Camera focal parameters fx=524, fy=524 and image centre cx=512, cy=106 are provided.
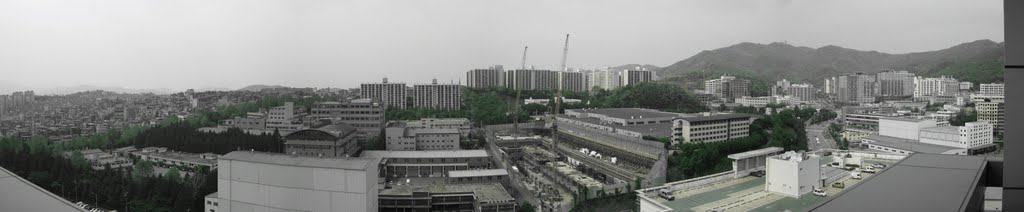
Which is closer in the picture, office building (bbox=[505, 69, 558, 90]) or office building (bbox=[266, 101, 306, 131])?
office building (bbox=[266, 101, 306, 131])

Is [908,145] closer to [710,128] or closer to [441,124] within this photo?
[710,128]

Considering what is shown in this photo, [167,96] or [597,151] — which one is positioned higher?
[167,96]

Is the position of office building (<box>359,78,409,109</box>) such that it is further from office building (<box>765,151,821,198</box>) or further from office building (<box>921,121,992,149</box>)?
office building (<box>921,121,992,149</box>)

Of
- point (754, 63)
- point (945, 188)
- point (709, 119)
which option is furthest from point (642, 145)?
point (754, 63)

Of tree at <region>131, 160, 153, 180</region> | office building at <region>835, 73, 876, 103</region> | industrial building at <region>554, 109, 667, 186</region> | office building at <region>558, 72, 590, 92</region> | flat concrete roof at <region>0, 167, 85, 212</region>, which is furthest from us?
office building at <region>558, 72, 590, 92</region>

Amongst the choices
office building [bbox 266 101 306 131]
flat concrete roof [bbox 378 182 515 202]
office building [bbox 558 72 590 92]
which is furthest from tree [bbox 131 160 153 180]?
office building [bbox 558 72 590 92]

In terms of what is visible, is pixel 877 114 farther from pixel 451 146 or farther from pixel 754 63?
pixel 754 63
